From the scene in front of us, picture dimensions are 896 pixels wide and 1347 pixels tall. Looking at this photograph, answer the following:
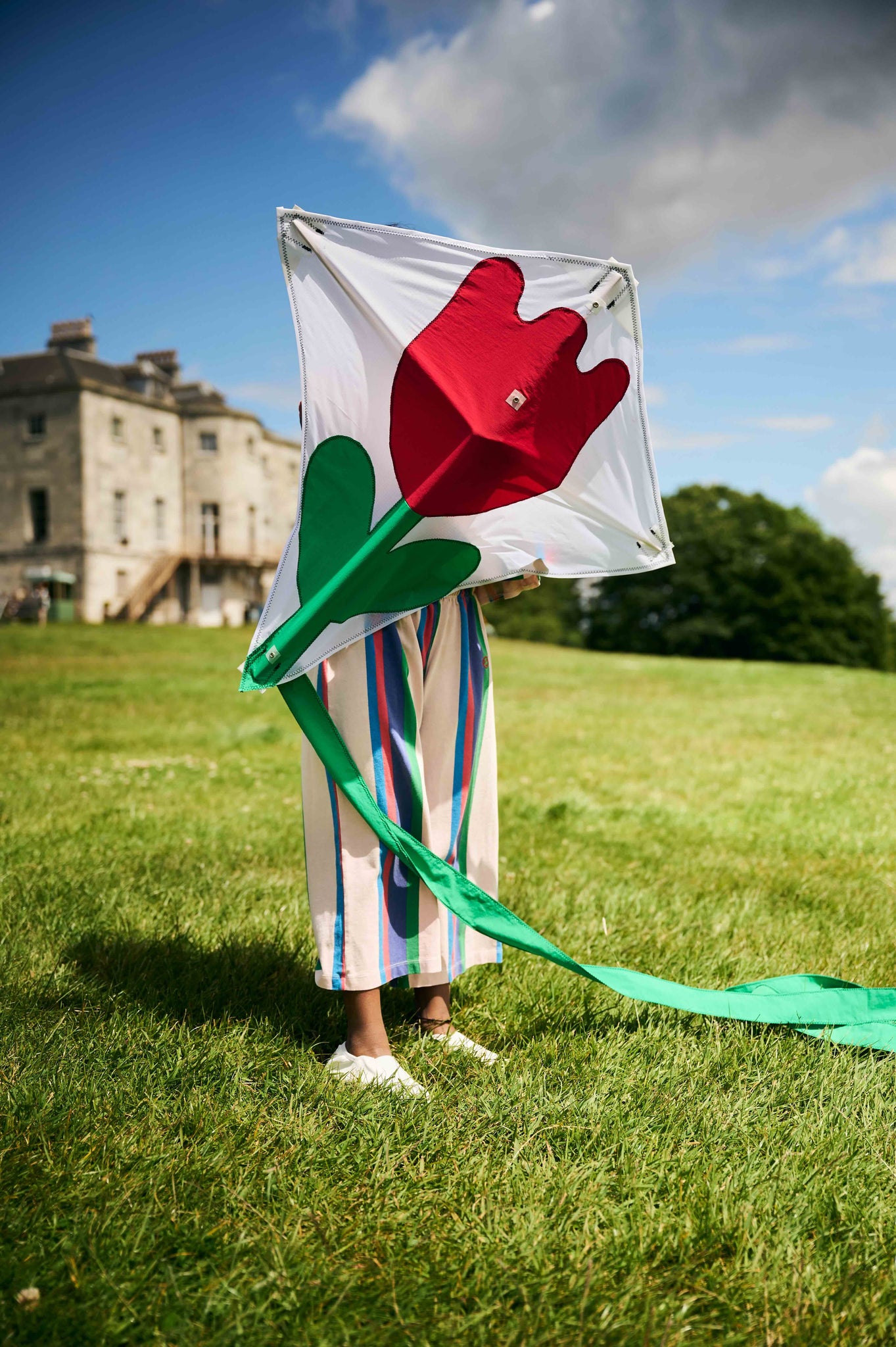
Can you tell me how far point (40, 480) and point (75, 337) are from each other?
995cm

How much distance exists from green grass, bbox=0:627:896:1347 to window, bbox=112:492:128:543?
4219 centimetres

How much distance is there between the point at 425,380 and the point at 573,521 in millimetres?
708

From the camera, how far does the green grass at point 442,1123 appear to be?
1.85m

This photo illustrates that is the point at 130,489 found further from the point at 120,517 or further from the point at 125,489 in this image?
the point at 120,517

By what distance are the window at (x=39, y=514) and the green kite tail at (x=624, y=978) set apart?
149 ft

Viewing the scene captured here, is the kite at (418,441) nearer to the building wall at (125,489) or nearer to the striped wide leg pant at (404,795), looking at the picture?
the striped wide leg pant at (404,795)

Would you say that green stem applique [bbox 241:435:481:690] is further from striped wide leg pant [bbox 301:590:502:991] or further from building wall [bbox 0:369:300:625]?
building wall [bbox 0:369:300:625]

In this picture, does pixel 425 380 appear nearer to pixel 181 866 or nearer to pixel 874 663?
pixel 181 866

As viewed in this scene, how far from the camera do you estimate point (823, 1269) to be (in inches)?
78.3

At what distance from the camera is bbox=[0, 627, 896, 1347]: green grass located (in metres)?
1.85

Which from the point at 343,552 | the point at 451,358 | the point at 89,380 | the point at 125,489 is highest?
the point at 89,380

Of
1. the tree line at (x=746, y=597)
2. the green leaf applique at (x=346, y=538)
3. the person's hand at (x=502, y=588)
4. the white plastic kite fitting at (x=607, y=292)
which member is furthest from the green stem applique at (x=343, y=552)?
the tree line at (x=746, y=597)

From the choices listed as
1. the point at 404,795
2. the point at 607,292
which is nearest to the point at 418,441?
the point at 607,292

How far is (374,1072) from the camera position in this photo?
2664 mm
